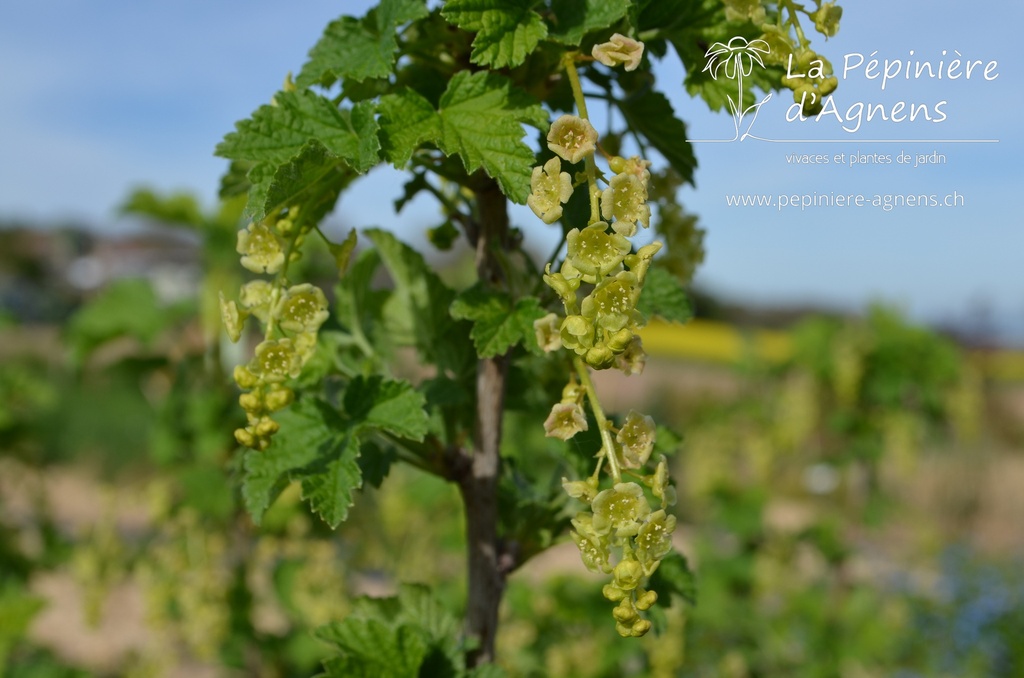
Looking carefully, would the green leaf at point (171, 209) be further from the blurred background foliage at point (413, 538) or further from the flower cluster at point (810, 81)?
the flower cluster at point (810, 81)

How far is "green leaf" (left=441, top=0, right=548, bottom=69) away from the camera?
2.86 ft

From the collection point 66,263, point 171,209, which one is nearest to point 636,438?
point 171,209

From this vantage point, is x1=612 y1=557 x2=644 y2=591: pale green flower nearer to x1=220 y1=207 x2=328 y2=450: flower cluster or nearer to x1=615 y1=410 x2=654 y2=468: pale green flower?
x1=615 y1=410 x2=654 y2=468: pale green flower

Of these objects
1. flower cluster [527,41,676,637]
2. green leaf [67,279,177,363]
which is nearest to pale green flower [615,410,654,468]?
flower cluster [527,41,676,637]

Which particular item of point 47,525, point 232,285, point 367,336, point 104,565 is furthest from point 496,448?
point 47,525

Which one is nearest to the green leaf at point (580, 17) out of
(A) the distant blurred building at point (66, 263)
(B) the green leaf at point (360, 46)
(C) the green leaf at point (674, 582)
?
A: (B) the green leaf at point (360, 46)

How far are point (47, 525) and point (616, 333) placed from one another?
11.0 ft

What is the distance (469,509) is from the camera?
1119 millimetres

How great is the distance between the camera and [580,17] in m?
0.92

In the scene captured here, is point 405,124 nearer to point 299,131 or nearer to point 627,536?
point 299,131

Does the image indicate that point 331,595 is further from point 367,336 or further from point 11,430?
point 367,336

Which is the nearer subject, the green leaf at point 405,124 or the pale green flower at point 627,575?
the pale green flower at point 627,575

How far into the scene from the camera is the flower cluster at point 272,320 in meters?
0.88

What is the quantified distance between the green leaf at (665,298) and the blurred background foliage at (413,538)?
0.21 m
